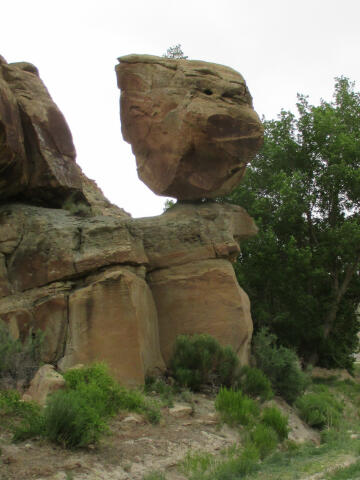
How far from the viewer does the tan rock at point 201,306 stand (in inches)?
533

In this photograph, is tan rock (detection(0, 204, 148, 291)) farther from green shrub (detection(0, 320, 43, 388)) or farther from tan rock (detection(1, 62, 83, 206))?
green shrub (detection(0, 320, 43, 388))

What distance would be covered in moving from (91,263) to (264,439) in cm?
498

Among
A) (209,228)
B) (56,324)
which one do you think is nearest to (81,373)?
(56,324)

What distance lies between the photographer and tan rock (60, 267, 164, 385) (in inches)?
456

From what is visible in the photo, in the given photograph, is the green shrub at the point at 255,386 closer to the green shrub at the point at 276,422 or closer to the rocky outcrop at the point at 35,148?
the green shrub at the point at 276,422

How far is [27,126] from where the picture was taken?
1379 cm

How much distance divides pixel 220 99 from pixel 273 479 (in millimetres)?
9611

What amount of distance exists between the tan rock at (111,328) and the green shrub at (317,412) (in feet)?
13.5

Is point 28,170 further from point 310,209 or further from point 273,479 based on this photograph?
point 310,209

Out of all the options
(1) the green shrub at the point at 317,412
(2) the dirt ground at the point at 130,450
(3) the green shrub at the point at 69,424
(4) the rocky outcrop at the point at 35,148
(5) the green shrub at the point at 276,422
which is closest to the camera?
(2) the dirt ground at the point at 130,450

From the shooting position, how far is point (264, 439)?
33.0 ft

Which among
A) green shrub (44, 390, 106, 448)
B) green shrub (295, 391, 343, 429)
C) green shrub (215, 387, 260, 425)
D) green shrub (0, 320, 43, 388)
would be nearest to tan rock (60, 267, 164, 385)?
green shrub (0, 320, 43, 388)

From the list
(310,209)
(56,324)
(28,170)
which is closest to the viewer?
(56,324)

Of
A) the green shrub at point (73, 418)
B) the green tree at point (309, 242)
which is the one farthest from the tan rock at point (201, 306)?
the green tree at point (309, 242)
